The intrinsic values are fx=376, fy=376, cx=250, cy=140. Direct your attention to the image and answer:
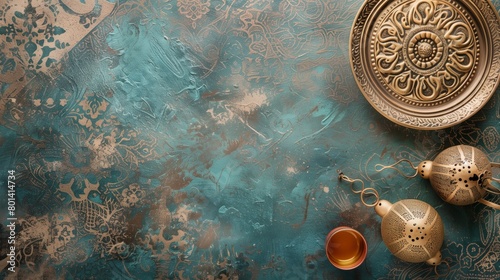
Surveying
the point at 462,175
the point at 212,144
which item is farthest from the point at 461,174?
the point at 212,144

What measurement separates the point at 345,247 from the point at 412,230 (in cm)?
34

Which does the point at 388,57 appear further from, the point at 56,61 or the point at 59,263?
the point at 59,263

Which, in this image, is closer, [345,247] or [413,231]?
[413,231]

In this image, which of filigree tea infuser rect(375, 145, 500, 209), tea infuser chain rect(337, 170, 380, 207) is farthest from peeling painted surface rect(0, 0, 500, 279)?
filigree tea infuser rect(375, 145, 500, 209)

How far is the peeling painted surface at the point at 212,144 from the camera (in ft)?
6.00

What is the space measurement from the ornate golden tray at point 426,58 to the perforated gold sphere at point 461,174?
154 mm

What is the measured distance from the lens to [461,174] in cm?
162

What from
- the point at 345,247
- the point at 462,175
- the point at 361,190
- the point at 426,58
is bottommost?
the point at 345,247

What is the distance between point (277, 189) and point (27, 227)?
1.22 metres

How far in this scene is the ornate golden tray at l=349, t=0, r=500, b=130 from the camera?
1.70 meters

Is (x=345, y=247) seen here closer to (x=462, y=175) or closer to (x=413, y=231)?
(x=413, y=231)

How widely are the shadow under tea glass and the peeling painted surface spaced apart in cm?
7

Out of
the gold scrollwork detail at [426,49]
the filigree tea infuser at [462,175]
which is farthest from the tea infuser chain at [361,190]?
the gold scrollwork detail at [426,49]

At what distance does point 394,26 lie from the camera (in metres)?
1.71
